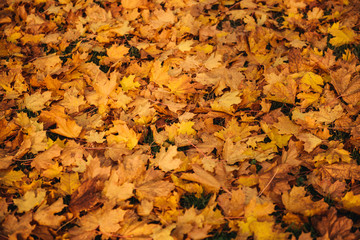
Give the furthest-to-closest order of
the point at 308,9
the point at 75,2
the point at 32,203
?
1. the point at 75,2
2. the point at 308,9
3. the point at 32,203

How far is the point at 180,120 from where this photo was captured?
1.94 meters

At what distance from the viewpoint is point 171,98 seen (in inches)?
82.0

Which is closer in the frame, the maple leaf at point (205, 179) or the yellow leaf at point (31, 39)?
the maple leaf at point (205, 179)

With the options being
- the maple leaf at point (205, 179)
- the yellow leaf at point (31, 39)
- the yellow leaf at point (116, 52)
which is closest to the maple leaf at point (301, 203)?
the maple leaf at point (205, 179)

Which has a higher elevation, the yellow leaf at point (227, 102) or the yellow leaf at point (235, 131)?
the yellow leaf at point (227, 102)

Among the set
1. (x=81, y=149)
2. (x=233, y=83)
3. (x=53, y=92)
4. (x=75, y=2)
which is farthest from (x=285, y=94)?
(x=75, y=2)

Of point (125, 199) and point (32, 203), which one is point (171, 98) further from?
point (32, 203)

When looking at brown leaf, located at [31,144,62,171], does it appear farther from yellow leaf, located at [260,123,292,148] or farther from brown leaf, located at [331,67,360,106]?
brown leaf, located at [331,67,360,106]

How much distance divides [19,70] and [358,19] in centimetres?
298

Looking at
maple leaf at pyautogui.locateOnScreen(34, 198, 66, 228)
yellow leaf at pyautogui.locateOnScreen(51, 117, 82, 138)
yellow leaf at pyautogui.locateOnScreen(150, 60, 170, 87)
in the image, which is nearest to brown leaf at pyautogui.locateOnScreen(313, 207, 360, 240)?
maple leaf at pyautogui.locateOnScreen(34, 198, 66, 228)

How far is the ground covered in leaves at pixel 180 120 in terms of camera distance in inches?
56.0

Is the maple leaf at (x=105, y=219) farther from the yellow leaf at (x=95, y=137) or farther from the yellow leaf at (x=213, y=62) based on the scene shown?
the yellow leaf at (x=213, y=62)

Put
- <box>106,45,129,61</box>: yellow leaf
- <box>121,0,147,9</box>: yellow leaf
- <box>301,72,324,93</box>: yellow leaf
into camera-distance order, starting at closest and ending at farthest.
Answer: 1. <box>301,72,324,93</box>: yellow leaf
2. <box>106,45,129,61</box>: yellow leaf
3. <box>121,0,147,9</box>: yellow leaf

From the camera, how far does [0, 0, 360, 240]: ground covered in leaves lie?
1423 mm
